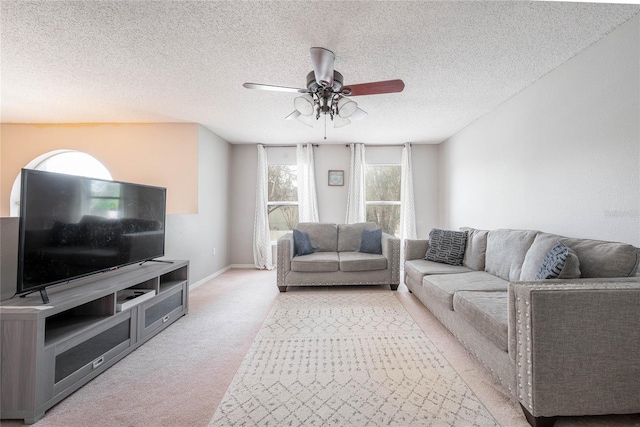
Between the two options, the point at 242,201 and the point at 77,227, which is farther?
the point at 242,201

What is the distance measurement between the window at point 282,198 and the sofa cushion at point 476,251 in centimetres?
311

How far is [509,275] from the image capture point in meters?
2.27

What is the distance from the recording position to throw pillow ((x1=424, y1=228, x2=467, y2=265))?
2.98 meters

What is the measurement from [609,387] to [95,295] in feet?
9.40

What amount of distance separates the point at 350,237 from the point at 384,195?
1482 millimetres

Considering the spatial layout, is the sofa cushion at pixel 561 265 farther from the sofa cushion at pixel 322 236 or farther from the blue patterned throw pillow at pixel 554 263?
the sofa cushion at pixel 322 236

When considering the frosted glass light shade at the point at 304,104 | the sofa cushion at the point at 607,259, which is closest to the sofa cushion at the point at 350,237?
the frosted glass light shade at the point at 304,104

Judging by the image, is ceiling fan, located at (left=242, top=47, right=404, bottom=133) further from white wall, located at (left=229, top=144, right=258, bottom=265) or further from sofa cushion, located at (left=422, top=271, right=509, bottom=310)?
white wall, located at (left=229, top=144, right=258, bottom=265)

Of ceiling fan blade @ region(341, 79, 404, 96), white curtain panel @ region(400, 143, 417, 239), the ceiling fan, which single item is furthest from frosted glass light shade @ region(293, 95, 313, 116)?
white curtain panel @ region(400, 143, 417, 239)

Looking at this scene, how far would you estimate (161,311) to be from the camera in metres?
2.30

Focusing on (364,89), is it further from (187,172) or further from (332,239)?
(187,172)

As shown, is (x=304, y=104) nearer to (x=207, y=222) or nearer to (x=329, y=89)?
(x=329, y=89)

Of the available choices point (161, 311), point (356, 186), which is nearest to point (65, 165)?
point (161, 311)

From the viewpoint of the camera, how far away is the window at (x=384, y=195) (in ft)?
16.6
